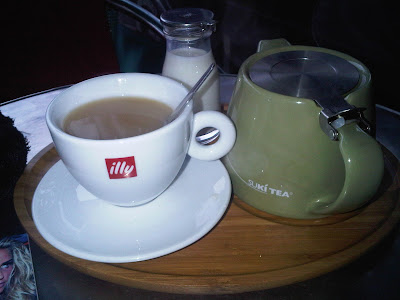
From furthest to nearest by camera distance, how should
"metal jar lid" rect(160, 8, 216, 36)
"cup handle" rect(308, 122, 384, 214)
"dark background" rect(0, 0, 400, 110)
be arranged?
"dark background" rect(0, 0, 400, 110), "metal jar lid" rect(160, 8, 216, 36), "cup handle" rect(308, 122, 384, 214)

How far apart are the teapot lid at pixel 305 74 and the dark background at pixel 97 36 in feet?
4.11

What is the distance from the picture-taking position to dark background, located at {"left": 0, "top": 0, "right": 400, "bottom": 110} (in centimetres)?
169

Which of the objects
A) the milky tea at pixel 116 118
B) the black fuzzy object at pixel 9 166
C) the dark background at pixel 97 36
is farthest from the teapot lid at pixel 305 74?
the dark background at pixel 97 36

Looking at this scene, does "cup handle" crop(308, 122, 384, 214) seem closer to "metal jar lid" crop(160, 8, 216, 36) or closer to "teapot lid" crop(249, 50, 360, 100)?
"teapot lid" crop(249, 50, 360, 100)

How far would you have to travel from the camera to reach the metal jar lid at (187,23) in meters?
0.72

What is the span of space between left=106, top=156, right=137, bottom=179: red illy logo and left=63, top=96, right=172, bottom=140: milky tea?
8 centimetres

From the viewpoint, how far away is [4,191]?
0.73m

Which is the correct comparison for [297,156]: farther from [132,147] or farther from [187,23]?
[187,23]

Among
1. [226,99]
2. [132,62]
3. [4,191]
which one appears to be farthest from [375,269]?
[132,62]

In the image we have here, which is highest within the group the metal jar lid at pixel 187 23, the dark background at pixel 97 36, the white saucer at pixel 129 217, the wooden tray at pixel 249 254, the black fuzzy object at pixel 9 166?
the metal jar lid at pixel 187 23

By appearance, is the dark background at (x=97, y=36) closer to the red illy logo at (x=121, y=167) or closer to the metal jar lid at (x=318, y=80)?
the metal jar lid at (x=318, y=80)

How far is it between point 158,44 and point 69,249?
2.00m

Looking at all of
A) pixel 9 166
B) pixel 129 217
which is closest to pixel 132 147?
pixel 129 217

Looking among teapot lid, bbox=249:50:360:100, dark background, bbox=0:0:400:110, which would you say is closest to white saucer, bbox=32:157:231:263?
teapot lid, bbox=249:50:360:100
